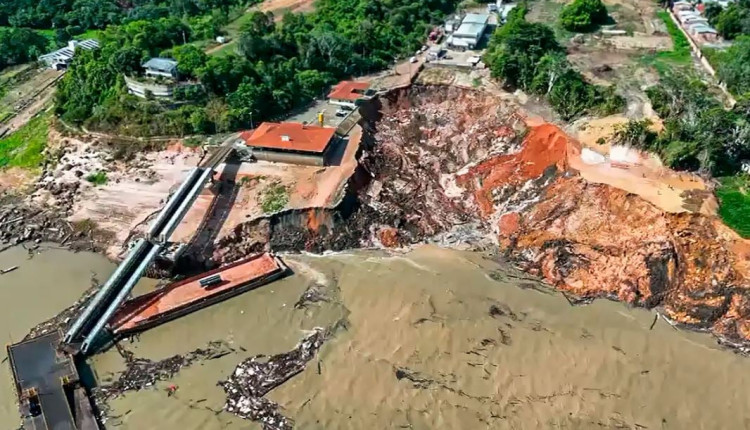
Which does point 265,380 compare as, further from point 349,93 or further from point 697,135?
point 697,135

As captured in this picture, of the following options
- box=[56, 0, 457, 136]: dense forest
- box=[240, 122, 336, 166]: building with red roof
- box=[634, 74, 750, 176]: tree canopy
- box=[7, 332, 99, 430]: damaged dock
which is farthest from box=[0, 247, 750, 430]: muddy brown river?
box=[56, 0, 457, 136]: dense forest

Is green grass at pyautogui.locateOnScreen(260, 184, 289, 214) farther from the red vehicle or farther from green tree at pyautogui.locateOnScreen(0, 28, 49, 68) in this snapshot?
green tree at pyautogui.locateOnScreen(0, 28, 49, 68)

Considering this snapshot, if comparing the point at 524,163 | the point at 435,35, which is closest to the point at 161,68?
the point at 435,35

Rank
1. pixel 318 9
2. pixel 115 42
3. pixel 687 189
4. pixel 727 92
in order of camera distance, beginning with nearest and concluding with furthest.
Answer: pixel 687 189
pixel 727 92
pixel 115 42
pixel 318 9

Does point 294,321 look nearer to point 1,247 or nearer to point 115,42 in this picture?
point 1,247

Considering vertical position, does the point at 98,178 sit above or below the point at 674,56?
below

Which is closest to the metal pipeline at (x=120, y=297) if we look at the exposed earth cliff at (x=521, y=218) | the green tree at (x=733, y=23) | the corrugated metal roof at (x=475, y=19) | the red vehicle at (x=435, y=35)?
the exposed earth cliff at (x=521, y=218)

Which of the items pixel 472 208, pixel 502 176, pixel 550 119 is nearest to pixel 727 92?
pixel 550 119
